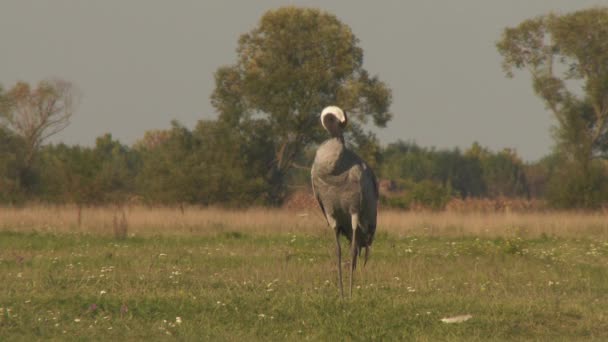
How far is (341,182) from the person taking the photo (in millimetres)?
10078

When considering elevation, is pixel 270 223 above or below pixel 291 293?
above

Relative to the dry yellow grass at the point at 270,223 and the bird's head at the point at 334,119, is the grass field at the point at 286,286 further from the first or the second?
the bird's head at the point at 334,119

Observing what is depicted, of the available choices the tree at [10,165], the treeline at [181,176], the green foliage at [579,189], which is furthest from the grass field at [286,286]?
the tree at [10,165]

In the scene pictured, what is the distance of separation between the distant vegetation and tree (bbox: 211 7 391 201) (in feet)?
0.15

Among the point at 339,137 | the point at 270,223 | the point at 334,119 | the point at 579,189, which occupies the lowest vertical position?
the point at 270,223

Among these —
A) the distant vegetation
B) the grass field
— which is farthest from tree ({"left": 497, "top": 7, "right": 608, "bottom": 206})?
the grass field

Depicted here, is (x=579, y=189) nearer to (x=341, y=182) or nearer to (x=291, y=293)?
(x=341, y=182)

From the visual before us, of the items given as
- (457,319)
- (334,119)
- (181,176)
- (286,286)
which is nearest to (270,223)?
(181,176)

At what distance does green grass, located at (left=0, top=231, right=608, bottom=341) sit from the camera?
8.00 meters

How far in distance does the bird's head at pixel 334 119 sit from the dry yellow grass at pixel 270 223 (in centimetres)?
1117

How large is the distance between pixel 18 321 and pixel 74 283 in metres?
2.72

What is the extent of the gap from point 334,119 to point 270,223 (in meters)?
13.3

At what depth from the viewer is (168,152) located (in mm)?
34875

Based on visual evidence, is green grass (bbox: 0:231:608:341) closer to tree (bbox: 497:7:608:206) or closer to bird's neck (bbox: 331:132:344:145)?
bird's neck (bbox: 331:132:344:145)
